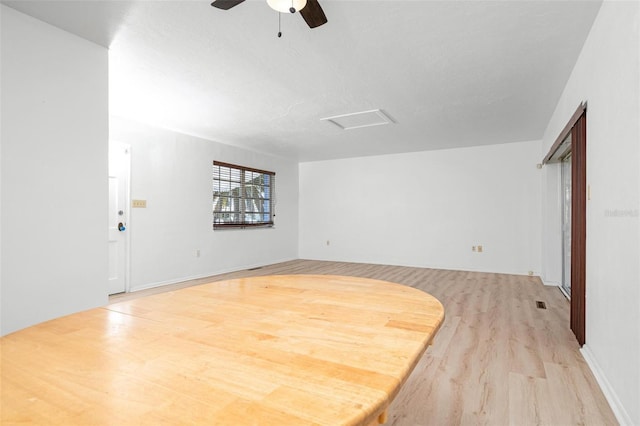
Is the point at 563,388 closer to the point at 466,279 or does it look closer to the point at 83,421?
the point at 83,421

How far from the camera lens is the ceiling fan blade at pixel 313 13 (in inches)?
75.2

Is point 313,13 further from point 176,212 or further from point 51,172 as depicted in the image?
point 176,212

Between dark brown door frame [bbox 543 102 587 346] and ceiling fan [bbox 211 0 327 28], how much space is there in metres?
2.17

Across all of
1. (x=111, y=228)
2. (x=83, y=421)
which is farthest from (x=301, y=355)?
(x=111, y=228)

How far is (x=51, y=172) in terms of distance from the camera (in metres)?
2.41

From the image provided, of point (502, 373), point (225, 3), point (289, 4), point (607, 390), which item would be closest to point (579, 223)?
point (607, 390)

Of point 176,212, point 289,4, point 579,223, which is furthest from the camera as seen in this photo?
point 176,212

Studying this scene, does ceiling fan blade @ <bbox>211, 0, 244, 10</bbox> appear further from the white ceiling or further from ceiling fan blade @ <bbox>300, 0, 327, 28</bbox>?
ceiling fan blade @ <bbox>300, 0, 327, 28</bbox>

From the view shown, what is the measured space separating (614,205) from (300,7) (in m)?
2.15

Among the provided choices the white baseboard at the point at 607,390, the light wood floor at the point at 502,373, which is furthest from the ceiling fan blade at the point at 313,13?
the white baseboard at the point at 607,390

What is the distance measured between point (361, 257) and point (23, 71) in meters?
6.33

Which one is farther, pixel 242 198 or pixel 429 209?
pixel 429 209

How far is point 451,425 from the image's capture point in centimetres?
166

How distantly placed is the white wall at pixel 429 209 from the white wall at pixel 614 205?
3747 mm
